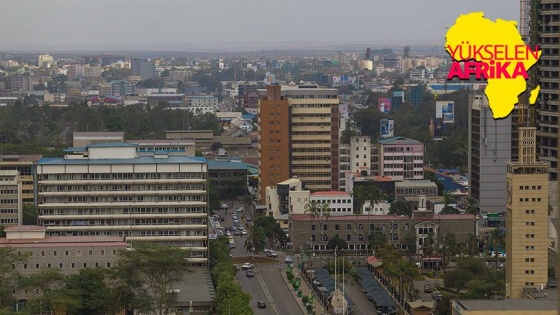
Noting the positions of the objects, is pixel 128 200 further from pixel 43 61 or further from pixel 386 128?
pixel 43 61

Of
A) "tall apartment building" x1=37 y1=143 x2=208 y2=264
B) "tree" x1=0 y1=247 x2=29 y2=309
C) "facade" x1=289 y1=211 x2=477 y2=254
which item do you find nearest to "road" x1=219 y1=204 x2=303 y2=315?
"facade" x1=289 y1=211 x2=477 y2=254

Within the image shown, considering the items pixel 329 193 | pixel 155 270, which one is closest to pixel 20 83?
pixel 329 193

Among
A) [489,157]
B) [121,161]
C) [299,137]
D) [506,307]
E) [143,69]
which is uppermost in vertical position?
[121,161]

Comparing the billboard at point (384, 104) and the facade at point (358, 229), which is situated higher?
the billboard at point (384, 104)

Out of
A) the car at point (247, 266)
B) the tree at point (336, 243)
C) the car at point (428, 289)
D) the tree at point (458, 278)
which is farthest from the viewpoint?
the tree at point (336, 243)

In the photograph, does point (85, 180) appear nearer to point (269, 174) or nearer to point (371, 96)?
point (269, 174)

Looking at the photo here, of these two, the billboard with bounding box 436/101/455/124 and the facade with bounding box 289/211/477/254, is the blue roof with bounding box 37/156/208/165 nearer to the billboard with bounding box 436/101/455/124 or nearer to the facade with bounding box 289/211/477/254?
the facade with bounding box 289/211/477/254

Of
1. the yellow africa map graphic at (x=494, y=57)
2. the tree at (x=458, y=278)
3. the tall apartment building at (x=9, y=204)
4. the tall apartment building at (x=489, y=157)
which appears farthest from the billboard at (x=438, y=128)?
the yellow africa map graphic at (x=494, y=57)

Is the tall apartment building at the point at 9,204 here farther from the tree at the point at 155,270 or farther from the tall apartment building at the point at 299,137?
the tall apartment building at the point at 299,137
